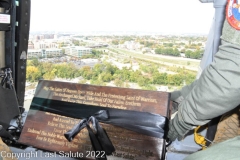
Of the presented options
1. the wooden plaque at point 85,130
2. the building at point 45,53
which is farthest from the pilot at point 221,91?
the building at point 45,53

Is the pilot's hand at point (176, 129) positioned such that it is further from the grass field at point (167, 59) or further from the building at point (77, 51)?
the building at point (77, 51)

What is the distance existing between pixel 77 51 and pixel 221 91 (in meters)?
1.25

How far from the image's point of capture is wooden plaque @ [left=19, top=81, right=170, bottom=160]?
122 centimetres

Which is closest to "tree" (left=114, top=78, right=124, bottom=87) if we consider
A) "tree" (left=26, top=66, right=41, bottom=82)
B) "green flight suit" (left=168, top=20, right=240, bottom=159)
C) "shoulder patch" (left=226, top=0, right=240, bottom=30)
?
"tree" (left=26, top=66, right=41, bottom=82)

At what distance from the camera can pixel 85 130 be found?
1.31m

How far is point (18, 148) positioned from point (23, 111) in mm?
377

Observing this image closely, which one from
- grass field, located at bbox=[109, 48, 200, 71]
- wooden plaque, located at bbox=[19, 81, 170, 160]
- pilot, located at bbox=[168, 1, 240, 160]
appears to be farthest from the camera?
grass field, located at bbox=[109, 48, 200, 71]

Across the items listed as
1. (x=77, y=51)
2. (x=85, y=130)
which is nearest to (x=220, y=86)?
(x=85, y=130)

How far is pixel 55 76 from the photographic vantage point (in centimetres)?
191

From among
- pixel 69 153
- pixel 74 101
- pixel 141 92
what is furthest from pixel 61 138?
pixel 141 92

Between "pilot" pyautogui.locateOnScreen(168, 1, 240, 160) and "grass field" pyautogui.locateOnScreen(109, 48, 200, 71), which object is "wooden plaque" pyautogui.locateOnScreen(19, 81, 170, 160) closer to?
"pilot" pyautogui.locateOnScreen(168, 1, 240, 160)

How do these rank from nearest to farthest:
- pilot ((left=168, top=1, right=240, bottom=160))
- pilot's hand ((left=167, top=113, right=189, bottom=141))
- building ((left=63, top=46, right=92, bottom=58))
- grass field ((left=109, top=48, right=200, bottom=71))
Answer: pilot ((left=168, top=1, right=240, bottom=160))
pilot's hand ((left=167, top=113, right=189, bottom=141))
grass field ((left=109, top=48, right=200, bottom=71))
building ((left=63, top=46, right=92, bottom=58))

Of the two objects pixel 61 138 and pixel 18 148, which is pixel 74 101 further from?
pixel 18 148

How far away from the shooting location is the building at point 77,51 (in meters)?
1.84
